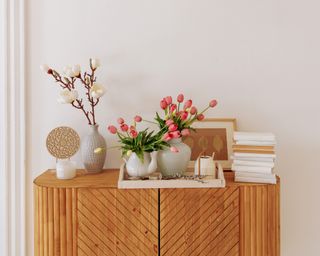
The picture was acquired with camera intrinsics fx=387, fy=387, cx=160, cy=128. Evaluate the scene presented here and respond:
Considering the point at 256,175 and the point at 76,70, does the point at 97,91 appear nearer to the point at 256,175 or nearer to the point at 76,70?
the point at 76,70

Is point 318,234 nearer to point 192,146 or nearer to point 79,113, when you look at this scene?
point 192,146

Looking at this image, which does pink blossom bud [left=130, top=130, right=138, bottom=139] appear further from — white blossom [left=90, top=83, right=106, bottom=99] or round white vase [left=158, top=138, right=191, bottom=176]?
white blossom [left=90, top=83, right=106, bottom=99]

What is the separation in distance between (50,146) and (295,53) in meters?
1.36

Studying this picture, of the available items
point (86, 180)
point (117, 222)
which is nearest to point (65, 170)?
point (86, 180)

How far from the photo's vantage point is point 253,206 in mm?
1682

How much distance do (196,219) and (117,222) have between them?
1.11 feet

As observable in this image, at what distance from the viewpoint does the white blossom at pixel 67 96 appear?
188 centimetres

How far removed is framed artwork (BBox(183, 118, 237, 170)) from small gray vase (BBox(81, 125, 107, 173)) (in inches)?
16.7

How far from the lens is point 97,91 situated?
6.18 ft

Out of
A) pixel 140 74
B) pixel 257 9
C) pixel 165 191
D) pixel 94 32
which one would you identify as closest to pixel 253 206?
pixel 165 191

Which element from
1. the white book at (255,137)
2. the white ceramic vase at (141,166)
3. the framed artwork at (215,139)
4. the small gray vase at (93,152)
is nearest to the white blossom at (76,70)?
the small gray vase at (93,152)

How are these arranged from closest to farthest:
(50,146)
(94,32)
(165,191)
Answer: (165,191), (50,146), (94,32)

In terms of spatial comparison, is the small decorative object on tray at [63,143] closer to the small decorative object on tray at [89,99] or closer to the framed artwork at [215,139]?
the small decorative object on tray at [89,99]
